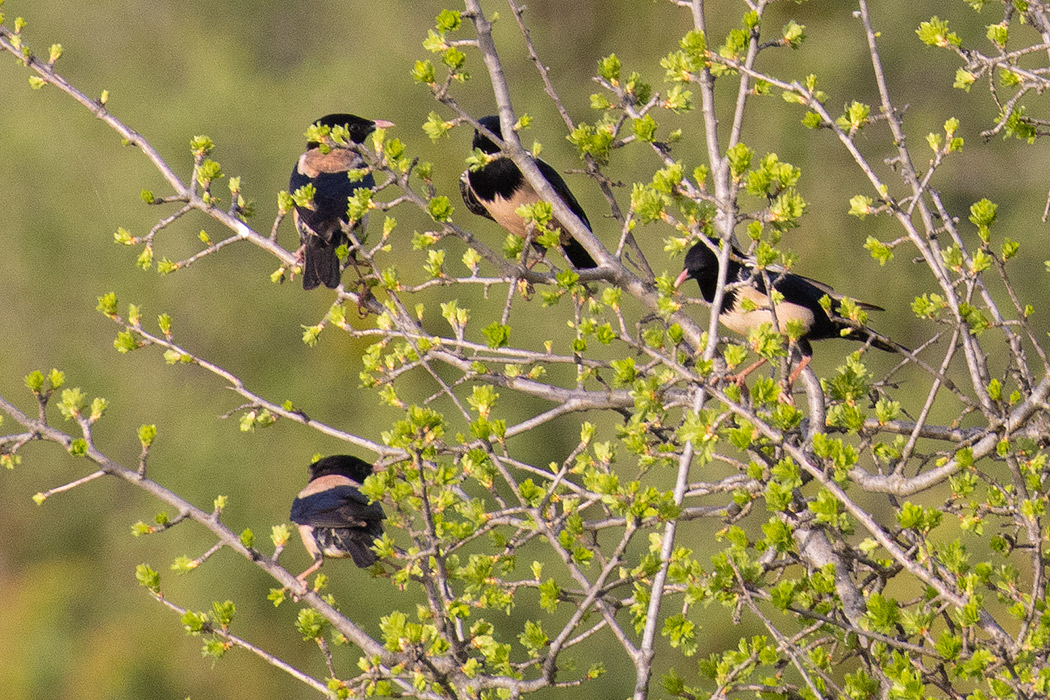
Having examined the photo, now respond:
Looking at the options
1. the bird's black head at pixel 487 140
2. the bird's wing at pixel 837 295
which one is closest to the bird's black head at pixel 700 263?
the bird's wing at pixel 837 295

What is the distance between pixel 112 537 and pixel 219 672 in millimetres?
3669

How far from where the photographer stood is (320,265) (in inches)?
215

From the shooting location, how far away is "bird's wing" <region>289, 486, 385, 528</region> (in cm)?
577

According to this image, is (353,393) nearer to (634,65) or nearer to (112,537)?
(112,537)

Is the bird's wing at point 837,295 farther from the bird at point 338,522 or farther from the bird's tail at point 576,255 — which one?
the bird at point 338,522

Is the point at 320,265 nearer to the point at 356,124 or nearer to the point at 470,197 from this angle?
the point at 470,197

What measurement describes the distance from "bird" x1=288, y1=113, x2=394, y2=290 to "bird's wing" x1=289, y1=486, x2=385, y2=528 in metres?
1.10

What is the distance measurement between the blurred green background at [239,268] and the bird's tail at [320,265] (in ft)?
37.9

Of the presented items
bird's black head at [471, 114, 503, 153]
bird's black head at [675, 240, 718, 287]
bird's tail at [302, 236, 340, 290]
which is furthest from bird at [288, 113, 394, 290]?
bird's black head at [675, 240, 718, 287]

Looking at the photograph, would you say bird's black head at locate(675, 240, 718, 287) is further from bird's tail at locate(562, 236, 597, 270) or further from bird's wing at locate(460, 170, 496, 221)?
bird's wing at locate(460, 170, 496, 221)

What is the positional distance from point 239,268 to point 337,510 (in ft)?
51.8

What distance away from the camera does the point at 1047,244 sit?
18.1 meters

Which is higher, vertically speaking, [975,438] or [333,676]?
[333,676]

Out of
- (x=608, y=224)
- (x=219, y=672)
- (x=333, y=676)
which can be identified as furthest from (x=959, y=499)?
(x=219, y=672)
